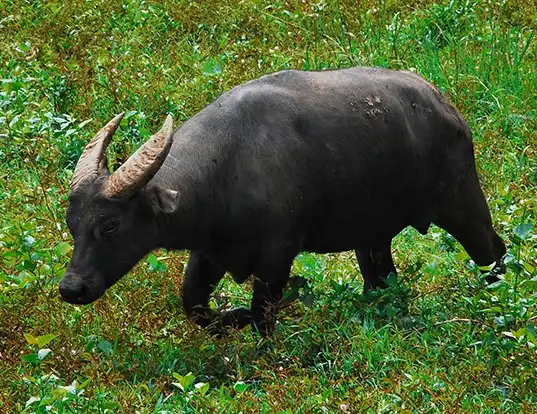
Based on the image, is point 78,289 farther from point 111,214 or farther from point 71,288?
point 111,214

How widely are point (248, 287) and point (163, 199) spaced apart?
150 cm

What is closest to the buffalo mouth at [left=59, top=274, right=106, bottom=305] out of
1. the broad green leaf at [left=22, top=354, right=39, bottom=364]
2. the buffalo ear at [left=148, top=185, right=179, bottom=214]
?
the broad green leaf at [left=22, top=354, right=39, bottom=364]

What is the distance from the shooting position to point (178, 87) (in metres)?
9.81

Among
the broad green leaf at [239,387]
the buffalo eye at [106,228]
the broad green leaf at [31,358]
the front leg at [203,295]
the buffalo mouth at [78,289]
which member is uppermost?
the buffalo eye at [106,228]

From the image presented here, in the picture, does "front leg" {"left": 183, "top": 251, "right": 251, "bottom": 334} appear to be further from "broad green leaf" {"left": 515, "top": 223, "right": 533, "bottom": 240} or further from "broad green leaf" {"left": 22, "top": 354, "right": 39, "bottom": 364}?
"broad green leaf" {"left": 515, "top": 223, "right": 533, "bottom": 240}

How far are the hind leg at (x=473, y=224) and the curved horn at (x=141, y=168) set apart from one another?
193 cm

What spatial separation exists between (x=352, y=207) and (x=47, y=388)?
6.53 ft

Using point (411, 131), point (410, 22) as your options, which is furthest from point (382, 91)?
point (410, 22)

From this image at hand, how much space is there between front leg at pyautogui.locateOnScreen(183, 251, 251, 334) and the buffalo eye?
27.5 inches

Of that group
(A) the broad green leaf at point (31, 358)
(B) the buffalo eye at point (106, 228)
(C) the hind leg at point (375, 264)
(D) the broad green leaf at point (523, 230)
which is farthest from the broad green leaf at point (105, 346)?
(D) the broad green leaf at point (523, 230)

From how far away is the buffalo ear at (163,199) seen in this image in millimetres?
6391

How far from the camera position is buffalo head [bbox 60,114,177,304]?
6266 millimetres

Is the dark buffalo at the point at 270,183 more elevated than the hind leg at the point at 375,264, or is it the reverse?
the dark buffalo at the point at 270,183

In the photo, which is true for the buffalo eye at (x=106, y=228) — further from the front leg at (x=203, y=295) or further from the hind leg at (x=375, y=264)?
the hind leg at (x=375, y=264)
